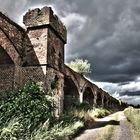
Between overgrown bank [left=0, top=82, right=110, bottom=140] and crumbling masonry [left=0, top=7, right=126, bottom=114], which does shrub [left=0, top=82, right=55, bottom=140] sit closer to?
overgrown bank [left=0, top=82, right=110, bottom=140]

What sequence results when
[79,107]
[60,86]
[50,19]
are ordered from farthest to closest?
[79,107], [60,86], [50,19]

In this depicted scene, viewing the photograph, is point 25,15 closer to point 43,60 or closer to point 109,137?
point 43,60

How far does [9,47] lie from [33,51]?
5.50 feet

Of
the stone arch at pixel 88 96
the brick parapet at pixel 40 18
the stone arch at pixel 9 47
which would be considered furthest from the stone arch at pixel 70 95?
the stone arch at pixel 9 47

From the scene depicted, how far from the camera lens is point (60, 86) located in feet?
51.1

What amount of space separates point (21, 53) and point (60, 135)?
16.2 ft

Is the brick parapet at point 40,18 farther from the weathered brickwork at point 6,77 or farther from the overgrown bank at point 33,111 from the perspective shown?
the overgrown bank at point 33,111

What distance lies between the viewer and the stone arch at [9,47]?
40.9 ft

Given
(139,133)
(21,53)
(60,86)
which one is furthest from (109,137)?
(21,53)

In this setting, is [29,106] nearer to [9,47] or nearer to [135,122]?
[9,47]

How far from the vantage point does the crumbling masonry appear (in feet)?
42.3

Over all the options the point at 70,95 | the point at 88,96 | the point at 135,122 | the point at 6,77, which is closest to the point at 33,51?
the point at 6,77

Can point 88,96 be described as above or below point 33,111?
above

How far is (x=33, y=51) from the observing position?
1420 cm
